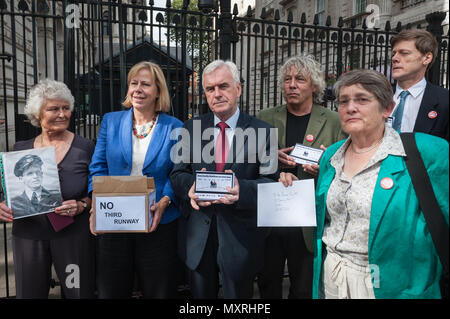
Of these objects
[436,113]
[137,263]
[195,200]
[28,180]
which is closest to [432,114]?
[436,113]

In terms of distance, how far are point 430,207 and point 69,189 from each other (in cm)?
217

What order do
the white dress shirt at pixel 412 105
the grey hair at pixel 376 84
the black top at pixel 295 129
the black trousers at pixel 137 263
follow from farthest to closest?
the black top at pixel 295 129 → the white dress shirt at pixel 412 105 → the black trousers at pixel 137 263 → the grey hair at pixel 376 84

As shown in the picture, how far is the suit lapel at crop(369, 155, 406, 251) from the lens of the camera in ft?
5.08

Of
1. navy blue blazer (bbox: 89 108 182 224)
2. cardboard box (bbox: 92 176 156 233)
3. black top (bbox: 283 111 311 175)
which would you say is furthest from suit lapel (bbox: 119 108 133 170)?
black top (bbox: 283 111 311 175)

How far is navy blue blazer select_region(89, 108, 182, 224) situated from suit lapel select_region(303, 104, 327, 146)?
100cm

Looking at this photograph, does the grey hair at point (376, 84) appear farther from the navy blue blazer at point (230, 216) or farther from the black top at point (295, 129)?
the black top at point (295, 129)

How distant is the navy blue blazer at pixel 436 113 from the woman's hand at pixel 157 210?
1894 mm

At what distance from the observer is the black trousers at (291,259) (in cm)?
248

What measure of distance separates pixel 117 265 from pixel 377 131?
181cm

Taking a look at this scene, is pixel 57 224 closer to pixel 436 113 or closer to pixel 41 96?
pixel 41 96

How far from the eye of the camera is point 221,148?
7.07ft

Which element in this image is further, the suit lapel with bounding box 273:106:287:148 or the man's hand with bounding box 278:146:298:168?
the suit lapel with bounding box 273:106:287:148

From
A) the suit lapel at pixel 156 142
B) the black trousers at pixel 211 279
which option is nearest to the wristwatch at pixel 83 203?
the suit lapel at pixel 156 142

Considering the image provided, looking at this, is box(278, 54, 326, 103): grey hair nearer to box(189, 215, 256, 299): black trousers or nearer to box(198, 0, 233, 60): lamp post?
box(198, 0, 233, 60): lamp post
